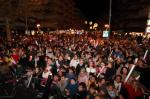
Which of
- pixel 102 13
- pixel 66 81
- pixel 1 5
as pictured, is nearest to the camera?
pixel 66 81

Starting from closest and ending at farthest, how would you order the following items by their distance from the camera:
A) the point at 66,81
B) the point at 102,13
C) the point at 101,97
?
the point at 101,97 → the point at 66,81 → the point at 102,13

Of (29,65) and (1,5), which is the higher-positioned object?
(1,5)

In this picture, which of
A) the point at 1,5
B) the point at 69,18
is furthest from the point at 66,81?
the point at 69,18

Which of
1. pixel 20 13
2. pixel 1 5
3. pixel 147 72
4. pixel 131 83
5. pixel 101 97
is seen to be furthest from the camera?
pixel 20 13

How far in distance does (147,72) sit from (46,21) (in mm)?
101484

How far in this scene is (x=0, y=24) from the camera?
4734cm

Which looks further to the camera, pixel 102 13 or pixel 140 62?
pixel 102 13

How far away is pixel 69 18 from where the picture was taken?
139 metres

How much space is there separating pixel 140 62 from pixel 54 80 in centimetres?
313

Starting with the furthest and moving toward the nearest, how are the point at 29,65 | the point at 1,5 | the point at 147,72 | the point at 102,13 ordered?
the point at 102,13
the point at 1,5
the point at 29,65
the point at 147,72

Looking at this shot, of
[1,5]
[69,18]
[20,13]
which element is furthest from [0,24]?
[69,18]

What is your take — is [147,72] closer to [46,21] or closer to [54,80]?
[54,80]

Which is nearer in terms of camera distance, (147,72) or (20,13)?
(147,72)

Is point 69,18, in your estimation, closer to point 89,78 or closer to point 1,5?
point 1,5
